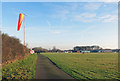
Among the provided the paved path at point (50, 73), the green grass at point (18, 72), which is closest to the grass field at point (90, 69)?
the paved path at point (50, 73)

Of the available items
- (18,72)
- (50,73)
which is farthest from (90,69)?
(18,72)

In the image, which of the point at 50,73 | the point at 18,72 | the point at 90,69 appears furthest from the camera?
the point at 90,69

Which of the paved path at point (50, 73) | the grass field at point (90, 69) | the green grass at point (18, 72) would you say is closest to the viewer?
the green grass at point (18, 72)

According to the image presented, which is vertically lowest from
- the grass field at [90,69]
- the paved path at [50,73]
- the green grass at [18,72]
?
the grass field at [90,69]

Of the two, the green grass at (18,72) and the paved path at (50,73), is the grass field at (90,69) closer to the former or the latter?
the paved path at (50,73)

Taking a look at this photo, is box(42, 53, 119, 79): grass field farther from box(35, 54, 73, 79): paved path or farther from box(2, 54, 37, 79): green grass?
box(2, 54, 37, 79): green grass

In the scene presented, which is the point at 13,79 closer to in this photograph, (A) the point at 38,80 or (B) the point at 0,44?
(A) the point at 38,80

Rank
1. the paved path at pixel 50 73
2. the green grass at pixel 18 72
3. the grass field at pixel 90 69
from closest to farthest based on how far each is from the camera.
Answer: the green grass at pixel 18 72, the paved path at pixel 50 73, the grass field at pixel 90 69

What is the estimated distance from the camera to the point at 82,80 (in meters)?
7.77

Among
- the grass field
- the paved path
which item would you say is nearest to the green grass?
the paved path

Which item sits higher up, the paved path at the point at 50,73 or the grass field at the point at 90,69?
the paved path at the point at 50,73

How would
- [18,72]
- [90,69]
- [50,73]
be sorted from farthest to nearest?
1. [90,69]
2. [50,73]
3. [18,72]

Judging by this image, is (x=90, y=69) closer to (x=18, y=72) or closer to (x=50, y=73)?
(x=50, y=73)

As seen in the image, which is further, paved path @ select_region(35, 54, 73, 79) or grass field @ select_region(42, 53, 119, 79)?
grass field @ select_region(42, 53, 119, 79)
